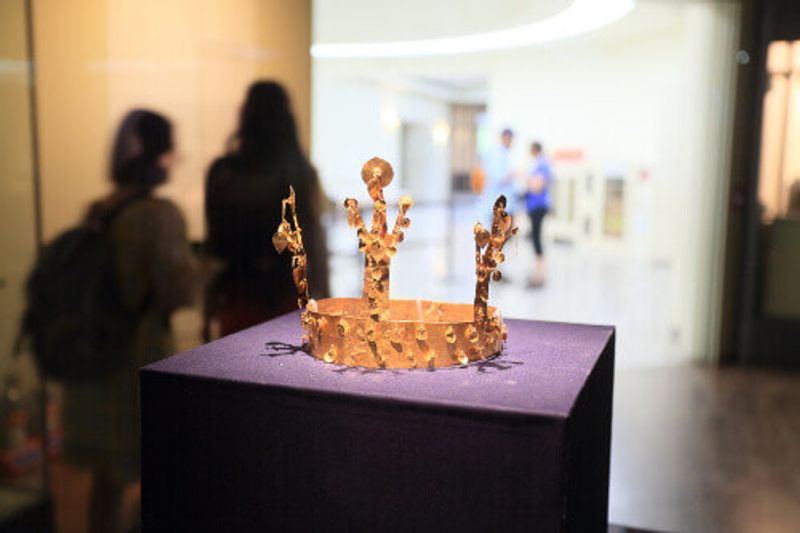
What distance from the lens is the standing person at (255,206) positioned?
2223 mm

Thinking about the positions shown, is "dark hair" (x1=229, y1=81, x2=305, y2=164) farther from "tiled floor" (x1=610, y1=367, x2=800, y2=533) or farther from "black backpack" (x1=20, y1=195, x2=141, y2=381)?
"tiled floor" (x1=610, y1=367, x2=800, y2=533)

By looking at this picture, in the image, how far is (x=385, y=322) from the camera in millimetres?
1100

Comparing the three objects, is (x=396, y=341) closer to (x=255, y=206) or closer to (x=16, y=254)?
(x=16, y=254)

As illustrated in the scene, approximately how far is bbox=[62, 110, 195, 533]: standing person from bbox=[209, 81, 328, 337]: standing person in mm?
156

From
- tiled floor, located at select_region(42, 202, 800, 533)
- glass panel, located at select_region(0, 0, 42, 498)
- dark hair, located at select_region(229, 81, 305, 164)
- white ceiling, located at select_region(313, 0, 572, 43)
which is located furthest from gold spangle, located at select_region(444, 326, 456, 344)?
white ceiling, located at select_region(313, 0, 572, 43)

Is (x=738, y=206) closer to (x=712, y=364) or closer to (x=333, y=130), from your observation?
(x=712, y=364)

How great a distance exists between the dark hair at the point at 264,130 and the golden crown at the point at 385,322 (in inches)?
40.4

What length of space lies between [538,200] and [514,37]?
3.70ft

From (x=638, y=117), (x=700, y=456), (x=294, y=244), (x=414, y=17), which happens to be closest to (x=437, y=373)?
(x=294, y=244)

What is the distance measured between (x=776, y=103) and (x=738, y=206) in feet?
1.74

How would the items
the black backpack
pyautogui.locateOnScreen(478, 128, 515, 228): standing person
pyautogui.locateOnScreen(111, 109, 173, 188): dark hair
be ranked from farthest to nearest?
pyautogui.locateOnScreen(478, 128, 515, 228): standing person
pyautogui.locateOnScreen(111, 109, 173, 188): dark hair
the black backpack

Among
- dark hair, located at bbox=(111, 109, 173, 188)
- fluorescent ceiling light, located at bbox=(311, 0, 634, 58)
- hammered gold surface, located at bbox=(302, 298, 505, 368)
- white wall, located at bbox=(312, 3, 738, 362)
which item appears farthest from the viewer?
fluorescent ceiling light, located at bbox=(311, 0, 634, 58)

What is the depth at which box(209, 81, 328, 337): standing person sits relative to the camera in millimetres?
2223

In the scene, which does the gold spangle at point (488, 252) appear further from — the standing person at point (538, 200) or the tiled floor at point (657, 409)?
the standing person at point (538, 200)
